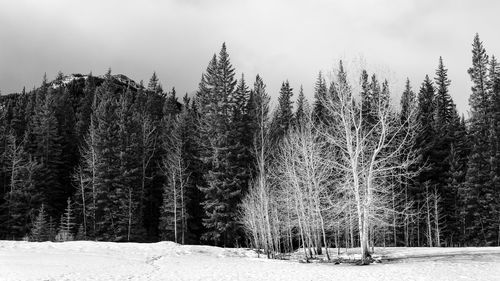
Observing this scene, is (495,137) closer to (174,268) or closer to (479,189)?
(479,189)

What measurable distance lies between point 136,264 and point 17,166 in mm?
35771

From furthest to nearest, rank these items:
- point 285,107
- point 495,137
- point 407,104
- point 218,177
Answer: point 285,107, point 407,104, point 495,137, point 218,177

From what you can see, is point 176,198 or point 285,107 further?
point 285,107

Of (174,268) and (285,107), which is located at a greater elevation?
(285,107)

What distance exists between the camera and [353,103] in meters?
26.3

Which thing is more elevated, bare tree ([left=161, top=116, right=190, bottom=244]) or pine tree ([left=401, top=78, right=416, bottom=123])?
pine tree ([left=401, top=78, right=416, bottom=123])

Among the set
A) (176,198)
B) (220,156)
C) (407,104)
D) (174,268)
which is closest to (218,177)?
(220,156)

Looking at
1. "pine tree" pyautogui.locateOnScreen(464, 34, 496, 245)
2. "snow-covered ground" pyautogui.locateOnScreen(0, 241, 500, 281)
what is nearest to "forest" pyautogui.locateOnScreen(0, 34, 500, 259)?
"pine tree" pyautogui.locateOnScreen(464, 34, 496, 245)

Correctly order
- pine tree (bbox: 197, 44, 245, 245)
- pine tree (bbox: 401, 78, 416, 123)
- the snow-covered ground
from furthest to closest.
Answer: pine tree (bbox: 197, 44, 245, 245) < pine tree (bbox: 401, 78, 416, 123) < the snow-covered ground

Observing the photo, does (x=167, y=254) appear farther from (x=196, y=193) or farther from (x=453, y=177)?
(x=453, y=177)

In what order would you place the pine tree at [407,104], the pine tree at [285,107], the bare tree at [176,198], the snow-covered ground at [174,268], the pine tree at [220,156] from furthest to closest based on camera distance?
the pine tree at [285,107] < the bare tree at [176,198] < the pine tree at [220,156] < the pine tree at [407,104] < the snow-covered ground at [174,268]

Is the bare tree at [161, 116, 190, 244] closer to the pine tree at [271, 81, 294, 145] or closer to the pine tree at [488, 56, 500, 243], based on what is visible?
the pine tree at [271, 81, 294, 145]

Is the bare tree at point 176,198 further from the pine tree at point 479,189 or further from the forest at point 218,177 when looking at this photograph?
the pine tree at point 479,189

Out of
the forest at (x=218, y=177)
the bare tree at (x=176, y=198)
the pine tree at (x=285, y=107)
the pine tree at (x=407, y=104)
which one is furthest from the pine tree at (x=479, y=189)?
the bare tree at (x=176, y=198)
